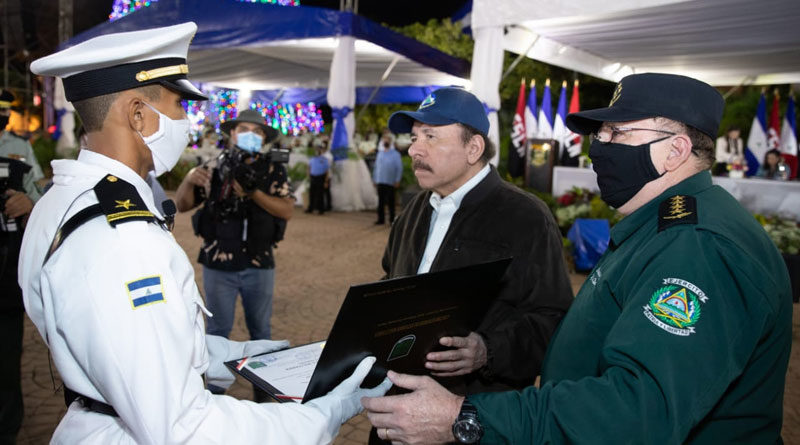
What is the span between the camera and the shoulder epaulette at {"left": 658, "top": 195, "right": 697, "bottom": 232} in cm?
134

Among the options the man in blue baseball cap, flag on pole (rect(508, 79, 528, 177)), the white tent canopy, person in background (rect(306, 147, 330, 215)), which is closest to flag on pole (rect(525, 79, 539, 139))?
flag on pole (rect(508, 79, 528, 177))

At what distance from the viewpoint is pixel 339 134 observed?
11.1 meters

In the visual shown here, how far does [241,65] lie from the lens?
16.0 metres

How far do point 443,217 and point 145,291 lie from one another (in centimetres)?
150

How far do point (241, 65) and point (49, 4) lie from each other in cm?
2396

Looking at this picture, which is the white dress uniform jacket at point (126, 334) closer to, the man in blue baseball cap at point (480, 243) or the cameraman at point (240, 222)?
the man in blue baseball cap at point (480, 243)

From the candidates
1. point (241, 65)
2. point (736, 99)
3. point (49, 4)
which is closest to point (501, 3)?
point (241, 65)

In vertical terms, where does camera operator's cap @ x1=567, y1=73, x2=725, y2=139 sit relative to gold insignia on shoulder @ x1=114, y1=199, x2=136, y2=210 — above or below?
above

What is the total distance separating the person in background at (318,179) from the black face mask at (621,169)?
11452mm

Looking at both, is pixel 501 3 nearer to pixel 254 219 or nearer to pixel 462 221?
pixel 254 219

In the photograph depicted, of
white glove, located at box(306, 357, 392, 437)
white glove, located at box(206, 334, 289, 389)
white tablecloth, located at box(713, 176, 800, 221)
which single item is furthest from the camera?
white tablecloth, located at box(713, 176, 800, 221)

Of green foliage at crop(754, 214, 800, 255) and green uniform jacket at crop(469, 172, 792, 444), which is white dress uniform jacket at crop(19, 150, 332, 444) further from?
green foliage at crop(754, 214, 800, 255)

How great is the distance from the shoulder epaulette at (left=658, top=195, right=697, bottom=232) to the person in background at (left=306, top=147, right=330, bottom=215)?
1172 cm

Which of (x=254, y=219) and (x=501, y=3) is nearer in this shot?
(x=254, y=219)
